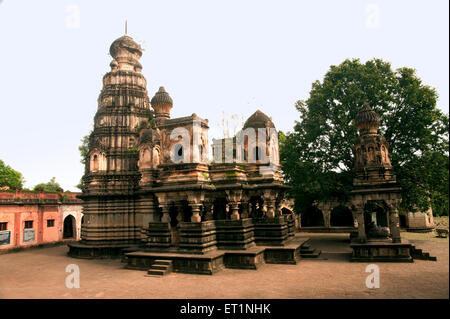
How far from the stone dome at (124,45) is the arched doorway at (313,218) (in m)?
25.0

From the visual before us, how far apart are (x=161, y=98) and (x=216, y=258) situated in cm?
1130

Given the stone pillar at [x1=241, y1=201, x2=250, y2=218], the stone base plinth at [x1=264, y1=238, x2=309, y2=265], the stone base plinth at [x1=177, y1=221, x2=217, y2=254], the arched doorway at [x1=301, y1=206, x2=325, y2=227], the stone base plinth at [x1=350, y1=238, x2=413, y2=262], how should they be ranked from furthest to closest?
the arched doorway at [x1=301, y1=206, x2=325, y2=227]
the stone pillar at [x1=241, y1=201, x2=250, y2=218]
the stone base plinth at [x1=264, y1=238, x2=309, y2=265]
the stone base plinth at [x1=350, y1=238, x2=413, y2=262]
the stone base plinth at [x1=177, y1=221, x2=217, y2=254]

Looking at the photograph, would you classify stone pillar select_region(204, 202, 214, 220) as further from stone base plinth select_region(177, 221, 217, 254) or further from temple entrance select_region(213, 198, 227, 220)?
stone base plinth select_region(177, 221, 217, 254)

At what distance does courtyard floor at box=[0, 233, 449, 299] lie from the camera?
31.4ft

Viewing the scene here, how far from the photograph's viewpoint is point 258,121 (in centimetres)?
1839

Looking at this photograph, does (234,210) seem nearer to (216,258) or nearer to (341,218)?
(216,258)

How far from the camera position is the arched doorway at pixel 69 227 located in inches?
1157

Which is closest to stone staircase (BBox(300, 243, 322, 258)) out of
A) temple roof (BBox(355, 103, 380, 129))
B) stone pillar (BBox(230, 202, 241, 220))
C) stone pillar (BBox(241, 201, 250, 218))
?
stone pillar (BBox(241, 201, 250, 218))

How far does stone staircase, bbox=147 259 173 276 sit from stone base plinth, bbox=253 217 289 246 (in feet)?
16.3

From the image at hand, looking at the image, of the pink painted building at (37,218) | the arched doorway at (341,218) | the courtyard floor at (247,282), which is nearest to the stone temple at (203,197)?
the courtyard floor at (247,282)

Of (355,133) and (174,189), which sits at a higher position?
(355,133)

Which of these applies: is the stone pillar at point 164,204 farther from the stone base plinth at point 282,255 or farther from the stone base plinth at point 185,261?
the stone base plinth at point 282,255

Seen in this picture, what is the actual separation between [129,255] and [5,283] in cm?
488

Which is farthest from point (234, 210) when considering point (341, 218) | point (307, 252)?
point (341, 218)
